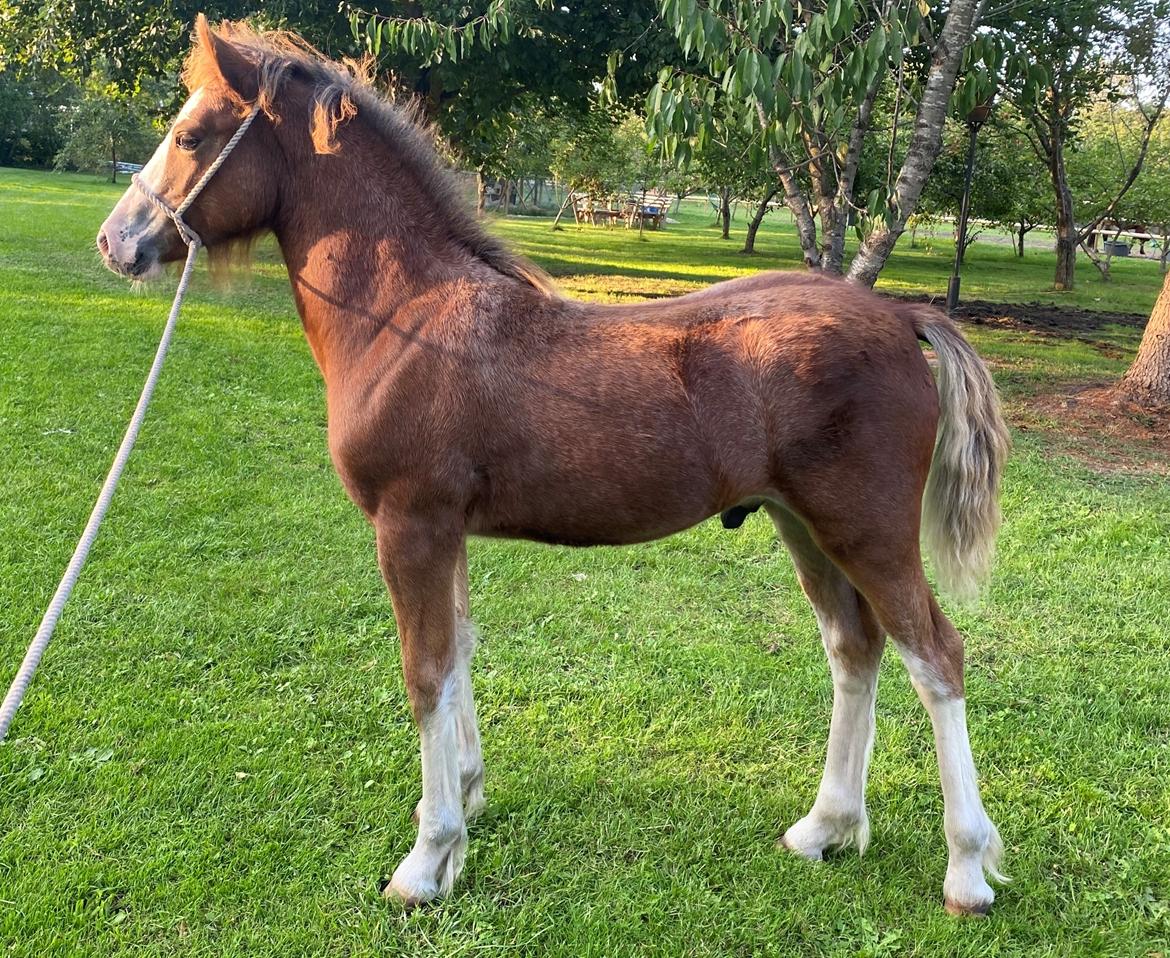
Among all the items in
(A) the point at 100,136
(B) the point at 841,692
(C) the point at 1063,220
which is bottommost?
(B) the point at 841,692

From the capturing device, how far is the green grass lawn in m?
2.36

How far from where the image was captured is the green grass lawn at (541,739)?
2.36 metres

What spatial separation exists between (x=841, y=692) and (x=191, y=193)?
2400 millimetres

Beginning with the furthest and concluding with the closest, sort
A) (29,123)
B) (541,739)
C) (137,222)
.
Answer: (29,123) < (541,739) < (137,222)

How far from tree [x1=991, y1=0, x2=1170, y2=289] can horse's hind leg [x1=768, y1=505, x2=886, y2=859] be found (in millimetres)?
5916

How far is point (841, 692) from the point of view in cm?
259

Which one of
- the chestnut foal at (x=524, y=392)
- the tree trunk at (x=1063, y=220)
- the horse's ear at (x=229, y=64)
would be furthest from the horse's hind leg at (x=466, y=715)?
the tree trunk at (x=1063, y=220)

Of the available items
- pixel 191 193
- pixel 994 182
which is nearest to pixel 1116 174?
pixel 994 182

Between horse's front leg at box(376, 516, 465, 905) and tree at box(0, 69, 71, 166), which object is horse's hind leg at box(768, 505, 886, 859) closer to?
horse's front leg at box(376, 516, 465, 905)

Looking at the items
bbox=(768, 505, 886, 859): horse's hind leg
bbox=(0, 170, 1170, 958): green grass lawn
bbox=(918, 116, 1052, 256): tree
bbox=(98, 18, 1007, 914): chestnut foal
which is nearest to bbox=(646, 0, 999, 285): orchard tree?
bbox=(0, 170, 1170, 958): green grass lawn

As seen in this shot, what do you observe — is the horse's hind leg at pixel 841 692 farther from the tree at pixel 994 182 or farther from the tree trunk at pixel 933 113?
the tree at pixel 994 182

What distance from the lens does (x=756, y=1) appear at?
3715 millimetres

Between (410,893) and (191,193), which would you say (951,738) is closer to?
(410,893)

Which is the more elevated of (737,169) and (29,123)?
(29,123)
